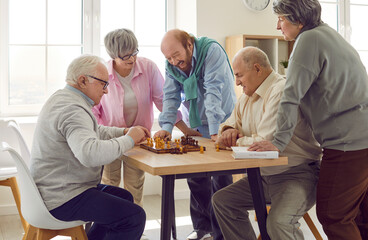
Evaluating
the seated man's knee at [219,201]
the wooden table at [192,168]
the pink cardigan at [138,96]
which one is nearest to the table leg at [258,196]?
the wooden table at [192,168]

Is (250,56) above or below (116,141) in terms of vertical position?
above

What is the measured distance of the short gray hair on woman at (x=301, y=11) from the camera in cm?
201

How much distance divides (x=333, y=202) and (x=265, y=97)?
23.6 inches

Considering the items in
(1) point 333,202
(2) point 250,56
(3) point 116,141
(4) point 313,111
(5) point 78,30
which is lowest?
(1) point 333,202

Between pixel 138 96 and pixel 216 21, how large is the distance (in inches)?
68.6

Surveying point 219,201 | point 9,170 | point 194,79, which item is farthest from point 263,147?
point 9,170

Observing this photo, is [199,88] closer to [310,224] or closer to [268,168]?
[268,168]

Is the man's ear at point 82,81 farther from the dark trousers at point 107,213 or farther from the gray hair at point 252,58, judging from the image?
the gray hair at point 252,58

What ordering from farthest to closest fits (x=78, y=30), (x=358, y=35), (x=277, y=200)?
(x=358, y=35), (x=78, y=30), (x=277, y=200)

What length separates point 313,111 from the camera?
2.05 meters

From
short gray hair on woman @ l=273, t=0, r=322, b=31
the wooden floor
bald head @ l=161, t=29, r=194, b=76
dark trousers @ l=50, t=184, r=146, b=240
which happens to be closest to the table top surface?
dark trousers @ l=50, t=184, r=146, b=240

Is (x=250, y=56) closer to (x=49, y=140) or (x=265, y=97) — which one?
(x=265, y=97)

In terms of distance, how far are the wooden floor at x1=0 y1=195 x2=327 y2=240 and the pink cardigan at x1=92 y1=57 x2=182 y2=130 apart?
88 cm

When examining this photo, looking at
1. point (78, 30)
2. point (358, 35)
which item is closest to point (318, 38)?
point (78, 30)
